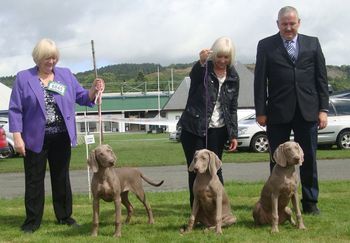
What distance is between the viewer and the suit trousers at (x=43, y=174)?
6414mm

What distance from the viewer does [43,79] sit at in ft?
20.9

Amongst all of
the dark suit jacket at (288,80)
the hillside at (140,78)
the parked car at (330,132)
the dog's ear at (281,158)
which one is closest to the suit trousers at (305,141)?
the dark suit jacket at (288,80)

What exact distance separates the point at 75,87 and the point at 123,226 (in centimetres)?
186

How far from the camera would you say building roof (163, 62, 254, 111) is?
207 ft

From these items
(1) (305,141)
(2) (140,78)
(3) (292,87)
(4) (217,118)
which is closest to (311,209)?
(1) (305,141)

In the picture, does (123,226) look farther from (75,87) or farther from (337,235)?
(337,235)

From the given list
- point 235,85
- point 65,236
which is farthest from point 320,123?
point 65,236

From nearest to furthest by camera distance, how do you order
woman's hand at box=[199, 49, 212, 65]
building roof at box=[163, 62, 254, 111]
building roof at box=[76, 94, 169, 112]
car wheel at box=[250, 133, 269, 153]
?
woman's hand at box=[199, 49, 212, 65], car wheel at box=[250, 133, 269, 153], building roof at box=[163, 62, 254, 111], building roof at box=[76, 94, 169, 112]

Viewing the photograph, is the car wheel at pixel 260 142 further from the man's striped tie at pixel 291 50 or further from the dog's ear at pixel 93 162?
the dog's ear at pixel 93 162

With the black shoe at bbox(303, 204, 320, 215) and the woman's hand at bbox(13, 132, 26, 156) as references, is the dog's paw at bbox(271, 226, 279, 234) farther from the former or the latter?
the woman's hand at bbox(13, 132, 26, 156)

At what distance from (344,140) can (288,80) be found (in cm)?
1326

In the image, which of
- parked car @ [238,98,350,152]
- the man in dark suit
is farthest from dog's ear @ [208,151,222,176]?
parked car @ [238,98,350,152]

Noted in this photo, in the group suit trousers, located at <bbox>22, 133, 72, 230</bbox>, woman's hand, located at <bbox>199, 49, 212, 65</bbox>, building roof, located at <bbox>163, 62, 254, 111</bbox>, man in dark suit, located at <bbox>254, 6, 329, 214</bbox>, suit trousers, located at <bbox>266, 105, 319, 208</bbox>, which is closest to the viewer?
woman's hand, located at <bbox>199, 49, 212, 65</bbox>

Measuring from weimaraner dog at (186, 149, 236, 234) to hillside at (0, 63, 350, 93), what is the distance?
110 ft
